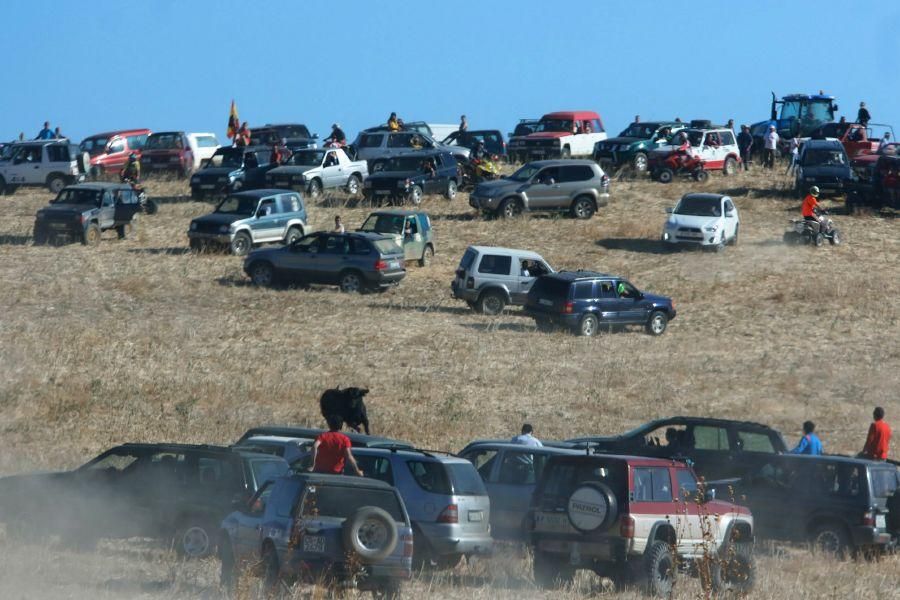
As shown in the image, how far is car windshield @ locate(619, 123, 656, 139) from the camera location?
53312 mm

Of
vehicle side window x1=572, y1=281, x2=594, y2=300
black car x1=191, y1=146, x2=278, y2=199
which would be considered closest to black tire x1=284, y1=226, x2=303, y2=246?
black car x1=191, y1=146, x2=278, y2=199

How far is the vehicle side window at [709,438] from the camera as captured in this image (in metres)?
19.2

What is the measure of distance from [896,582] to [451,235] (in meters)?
27.4

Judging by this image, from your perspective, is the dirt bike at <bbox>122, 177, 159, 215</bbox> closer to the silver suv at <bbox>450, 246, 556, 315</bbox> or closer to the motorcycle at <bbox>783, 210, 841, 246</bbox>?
the silver suv at <bbox>450, 246, 556, 315</bbox>

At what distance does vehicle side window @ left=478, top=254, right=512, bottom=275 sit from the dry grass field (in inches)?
46.1

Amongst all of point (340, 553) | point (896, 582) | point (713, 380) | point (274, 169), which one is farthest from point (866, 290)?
point (340, 553)

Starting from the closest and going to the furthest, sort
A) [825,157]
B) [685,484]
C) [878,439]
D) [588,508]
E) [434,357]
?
[588,508] < [685,484] < [878,439] < [434,357] < [825,157]

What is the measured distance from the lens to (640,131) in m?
53.6

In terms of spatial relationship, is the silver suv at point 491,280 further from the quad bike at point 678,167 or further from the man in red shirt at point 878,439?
the quad bike at point 678,167

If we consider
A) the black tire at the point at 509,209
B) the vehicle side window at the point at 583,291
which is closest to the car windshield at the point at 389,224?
the black tire at the point at 509,209

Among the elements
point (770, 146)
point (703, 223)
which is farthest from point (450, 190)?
point (770, 146)

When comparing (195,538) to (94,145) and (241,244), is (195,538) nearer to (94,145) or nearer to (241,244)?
(241,244)

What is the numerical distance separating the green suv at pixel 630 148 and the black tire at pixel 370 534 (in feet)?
132

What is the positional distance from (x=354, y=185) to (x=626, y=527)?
3448cm
